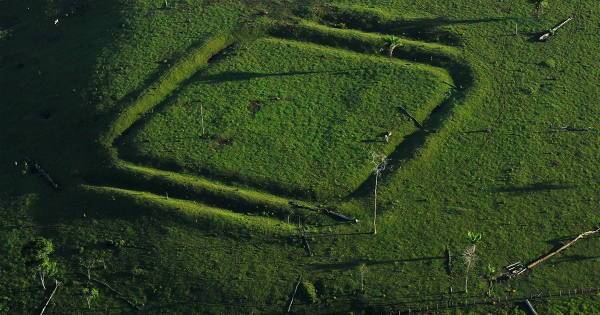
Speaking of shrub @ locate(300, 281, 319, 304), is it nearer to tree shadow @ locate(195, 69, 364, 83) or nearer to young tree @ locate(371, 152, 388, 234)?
young tree @ locate(371, 152, 388, 234)

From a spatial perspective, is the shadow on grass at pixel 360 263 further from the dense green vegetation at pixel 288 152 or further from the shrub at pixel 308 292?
Answer: the shrub at pixel 308 292

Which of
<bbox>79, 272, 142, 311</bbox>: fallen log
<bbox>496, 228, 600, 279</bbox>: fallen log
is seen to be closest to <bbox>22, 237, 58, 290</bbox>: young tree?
<bbox>79, 272, 142, 311</bbox>: fallen log

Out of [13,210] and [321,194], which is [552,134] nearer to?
[321,194]

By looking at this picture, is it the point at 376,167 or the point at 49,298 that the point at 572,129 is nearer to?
the point at 376,167

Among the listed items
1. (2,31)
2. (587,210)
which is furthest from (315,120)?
(2,31)

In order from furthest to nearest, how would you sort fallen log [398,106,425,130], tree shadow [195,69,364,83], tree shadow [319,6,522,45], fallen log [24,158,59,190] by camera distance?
tree shadow [319,6,522,45]
tree shadow [195,69,364,83]
fallen log [398,106,425,130]
fallen log [24,158,59,190]

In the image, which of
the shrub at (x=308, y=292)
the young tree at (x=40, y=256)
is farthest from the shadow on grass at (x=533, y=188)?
the young tree at (x=40, y=256)

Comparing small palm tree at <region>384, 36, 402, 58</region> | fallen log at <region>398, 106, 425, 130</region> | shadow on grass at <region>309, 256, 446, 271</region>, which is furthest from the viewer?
small palm tree at <region>384, 36, 402, 58</region>
